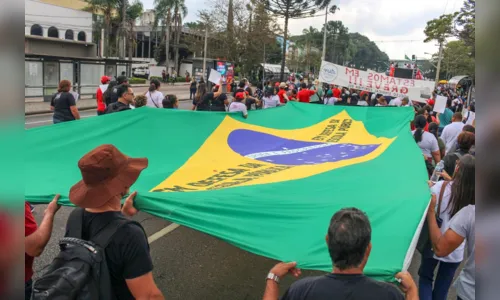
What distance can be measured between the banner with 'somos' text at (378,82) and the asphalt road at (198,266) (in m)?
8.73

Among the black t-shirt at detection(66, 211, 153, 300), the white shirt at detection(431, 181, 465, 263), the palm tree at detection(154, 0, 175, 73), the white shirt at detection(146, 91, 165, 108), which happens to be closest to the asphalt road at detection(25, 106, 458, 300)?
the white shirt at detection(431, 181, 465, 263)

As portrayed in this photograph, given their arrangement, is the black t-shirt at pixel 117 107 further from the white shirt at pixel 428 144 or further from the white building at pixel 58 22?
the white building at pixel 58 22

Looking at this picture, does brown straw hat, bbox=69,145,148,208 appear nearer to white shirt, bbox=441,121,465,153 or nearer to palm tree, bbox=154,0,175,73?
white shirt, bbox=441,121,465,153

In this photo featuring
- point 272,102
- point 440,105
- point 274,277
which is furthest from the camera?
point 272,102

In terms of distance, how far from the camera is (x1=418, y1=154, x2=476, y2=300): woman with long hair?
299 centimetres

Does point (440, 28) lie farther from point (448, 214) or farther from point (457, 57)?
point (448, 214)

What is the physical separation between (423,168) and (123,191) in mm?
3464

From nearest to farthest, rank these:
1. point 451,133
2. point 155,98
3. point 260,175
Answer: point 260,175 → point 451,133 → point 155,98

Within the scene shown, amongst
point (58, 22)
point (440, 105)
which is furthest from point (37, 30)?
point (440, 105)

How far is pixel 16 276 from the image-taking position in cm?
91

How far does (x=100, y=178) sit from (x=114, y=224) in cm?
27

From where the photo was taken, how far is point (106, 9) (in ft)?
155

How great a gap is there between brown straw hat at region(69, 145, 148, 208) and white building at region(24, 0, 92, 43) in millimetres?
47366

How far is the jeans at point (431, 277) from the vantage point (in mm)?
3691
